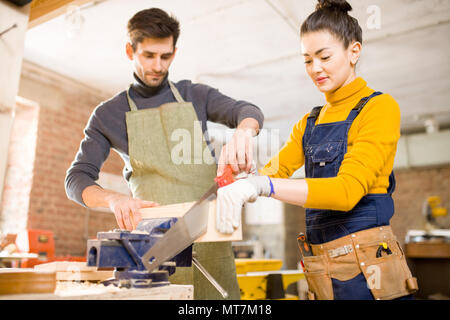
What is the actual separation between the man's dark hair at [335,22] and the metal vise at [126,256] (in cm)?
80

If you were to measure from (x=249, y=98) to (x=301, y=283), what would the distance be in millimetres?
3104

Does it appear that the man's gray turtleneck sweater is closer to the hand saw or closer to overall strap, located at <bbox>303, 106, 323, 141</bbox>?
overall strap, located at <bbox>303, 106, 323, 141</bbox>

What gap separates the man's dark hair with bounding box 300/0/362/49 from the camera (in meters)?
1.16

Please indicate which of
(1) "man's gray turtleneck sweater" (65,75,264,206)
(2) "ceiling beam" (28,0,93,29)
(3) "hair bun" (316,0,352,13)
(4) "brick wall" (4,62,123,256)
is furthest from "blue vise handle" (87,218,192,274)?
(4) "brick wall" (4,62,123,256)

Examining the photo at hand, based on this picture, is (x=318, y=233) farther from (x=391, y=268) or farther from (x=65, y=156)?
(x=65, y=156)

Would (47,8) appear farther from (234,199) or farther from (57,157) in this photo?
(57,157)

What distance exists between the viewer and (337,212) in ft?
3.68

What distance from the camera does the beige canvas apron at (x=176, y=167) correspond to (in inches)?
56.6

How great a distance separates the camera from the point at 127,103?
5.46ft

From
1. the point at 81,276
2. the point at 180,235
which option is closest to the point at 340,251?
the point at 180,235

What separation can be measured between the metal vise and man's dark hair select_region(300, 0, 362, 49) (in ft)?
2.64

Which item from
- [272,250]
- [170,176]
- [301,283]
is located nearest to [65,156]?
[301,283]

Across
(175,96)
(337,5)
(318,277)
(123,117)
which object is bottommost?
(318,277)

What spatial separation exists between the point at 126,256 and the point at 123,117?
0.90m
